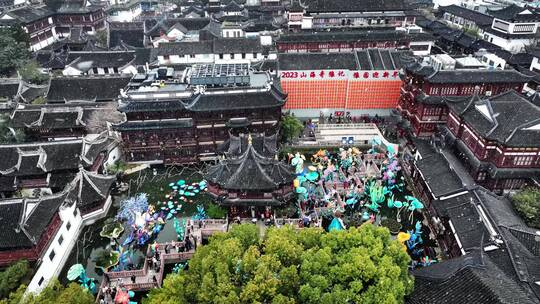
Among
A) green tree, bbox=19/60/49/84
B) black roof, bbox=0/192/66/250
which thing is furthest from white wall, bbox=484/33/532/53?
green tree, bbox=19/60/49/84

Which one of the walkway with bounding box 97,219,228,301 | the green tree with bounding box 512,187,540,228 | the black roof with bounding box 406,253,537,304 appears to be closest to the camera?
the black roof with bounding box 406,253,537,304

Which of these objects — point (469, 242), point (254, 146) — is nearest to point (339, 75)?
point (254, 146)

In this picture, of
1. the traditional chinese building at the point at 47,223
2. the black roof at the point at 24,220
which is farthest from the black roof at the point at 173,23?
the black roof at the point at 24,220

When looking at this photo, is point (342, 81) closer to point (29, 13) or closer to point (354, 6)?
point (354, 6)

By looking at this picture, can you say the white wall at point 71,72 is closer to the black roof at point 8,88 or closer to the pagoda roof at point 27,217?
the black roof at point 8,88

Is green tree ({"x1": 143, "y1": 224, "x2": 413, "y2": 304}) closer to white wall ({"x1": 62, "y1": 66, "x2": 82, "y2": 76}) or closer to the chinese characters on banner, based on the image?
the chinese characters on banner

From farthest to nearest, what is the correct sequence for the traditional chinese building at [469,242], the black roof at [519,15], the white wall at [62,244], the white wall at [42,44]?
the white wall at [42,44], the black roof at [519,15], the white wall at [62,244], the traditional chinese building at [469,242]
